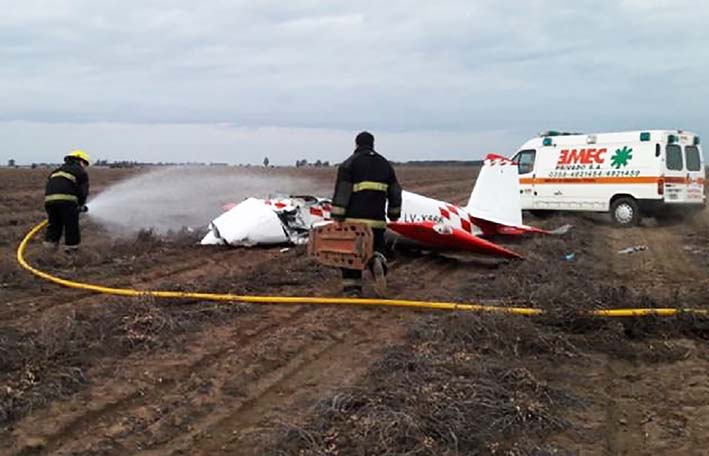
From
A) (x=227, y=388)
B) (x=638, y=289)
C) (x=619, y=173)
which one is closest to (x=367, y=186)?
(x=227, y=388)

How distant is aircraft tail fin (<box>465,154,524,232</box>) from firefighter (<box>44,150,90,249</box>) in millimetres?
7116

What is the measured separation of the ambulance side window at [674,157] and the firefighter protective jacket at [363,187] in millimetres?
12177

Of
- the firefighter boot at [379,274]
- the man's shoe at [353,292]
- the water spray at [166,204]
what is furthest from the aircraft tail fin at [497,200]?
the man's shoe at [353,292]

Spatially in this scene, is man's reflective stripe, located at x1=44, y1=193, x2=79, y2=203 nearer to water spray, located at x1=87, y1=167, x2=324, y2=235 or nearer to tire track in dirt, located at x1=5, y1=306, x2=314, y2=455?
water spray, located at x1=87, y1=167, x2=324, y2=235

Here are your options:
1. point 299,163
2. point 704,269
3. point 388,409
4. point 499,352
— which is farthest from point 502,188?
point 299,163

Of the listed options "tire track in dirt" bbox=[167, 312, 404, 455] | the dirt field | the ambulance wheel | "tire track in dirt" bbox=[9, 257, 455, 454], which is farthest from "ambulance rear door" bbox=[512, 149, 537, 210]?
"tire track in dirt" bbox=[167, 312, 404, 455]

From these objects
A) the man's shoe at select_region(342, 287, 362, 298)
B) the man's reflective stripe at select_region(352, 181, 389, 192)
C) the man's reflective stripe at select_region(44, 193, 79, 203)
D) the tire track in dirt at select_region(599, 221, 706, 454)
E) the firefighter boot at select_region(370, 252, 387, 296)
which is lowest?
the tire track in dirt at select_region(599, 221, 706, 454)

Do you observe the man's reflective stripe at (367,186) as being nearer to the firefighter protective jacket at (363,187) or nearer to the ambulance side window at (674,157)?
the firefighter protective jacket at (363,187)

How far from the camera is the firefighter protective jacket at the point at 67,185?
36.7 feet

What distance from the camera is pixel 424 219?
1168 centimetres

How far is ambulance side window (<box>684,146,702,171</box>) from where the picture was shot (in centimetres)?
1833

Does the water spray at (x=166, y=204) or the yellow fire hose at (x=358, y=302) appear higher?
the water spray at (x=166, y=204)

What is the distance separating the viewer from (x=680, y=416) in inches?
184

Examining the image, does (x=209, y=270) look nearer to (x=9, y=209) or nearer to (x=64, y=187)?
(x=64, y=187)
